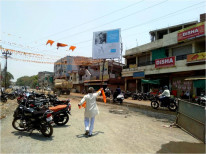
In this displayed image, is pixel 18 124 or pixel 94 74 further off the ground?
pixel 94 74

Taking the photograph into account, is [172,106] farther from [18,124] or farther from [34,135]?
[18,124]

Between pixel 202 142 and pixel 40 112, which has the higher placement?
pixel 40 112

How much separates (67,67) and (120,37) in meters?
37.7

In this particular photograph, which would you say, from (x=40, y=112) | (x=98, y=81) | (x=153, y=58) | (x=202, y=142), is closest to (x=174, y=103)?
(x=202, y=142)

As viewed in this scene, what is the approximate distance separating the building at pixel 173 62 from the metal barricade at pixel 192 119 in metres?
9.83

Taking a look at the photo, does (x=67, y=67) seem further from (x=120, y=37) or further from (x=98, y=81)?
(x=120, y=37)

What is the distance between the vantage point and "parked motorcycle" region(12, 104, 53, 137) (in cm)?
560

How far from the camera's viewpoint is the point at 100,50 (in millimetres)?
27031

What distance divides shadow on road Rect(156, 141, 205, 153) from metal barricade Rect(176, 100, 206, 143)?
43 centimetres

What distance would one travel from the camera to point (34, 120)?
5.86 meters

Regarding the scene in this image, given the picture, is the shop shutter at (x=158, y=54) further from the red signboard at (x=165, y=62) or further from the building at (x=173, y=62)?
the red signboard at (x=165, y=62)

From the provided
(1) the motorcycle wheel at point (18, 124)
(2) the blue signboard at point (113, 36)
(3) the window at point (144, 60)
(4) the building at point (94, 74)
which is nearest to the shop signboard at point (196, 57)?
(3) the window at point (144, 60)

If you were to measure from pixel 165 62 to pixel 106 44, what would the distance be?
9.27 m

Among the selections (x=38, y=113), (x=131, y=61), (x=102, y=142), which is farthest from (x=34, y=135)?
(x=131, y=61)
